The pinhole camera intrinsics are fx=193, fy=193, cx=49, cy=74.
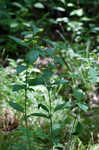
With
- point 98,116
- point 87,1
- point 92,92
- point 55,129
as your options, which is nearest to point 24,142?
point 55,129

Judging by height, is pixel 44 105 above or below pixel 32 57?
below

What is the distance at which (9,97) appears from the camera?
156cm

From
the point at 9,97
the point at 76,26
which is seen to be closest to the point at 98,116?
the point at 9,97

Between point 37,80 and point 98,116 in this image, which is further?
point 98,116

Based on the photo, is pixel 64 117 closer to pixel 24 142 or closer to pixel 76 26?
pixel 24 142

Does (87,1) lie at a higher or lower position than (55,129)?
higher

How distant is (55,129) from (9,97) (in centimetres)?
69

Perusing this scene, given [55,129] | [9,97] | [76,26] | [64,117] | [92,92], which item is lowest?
[92,92]

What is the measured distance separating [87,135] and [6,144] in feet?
2.42

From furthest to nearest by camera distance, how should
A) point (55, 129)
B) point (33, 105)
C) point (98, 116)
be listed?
point (98, 116) < point (33, 105) < point (55, 129)

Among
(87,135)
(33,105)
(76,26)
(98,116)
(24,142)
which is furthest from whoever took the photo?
(76,26)

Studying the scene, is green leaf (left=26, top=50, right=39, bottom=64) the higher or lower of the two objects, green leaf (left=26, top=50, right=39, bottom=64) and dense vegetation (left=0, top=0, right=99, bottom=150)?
the higher

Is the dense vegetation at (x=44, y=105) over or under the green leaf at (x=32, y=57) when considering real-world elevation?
under

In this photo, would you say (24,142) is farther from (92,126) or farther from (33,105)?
(92,126)
